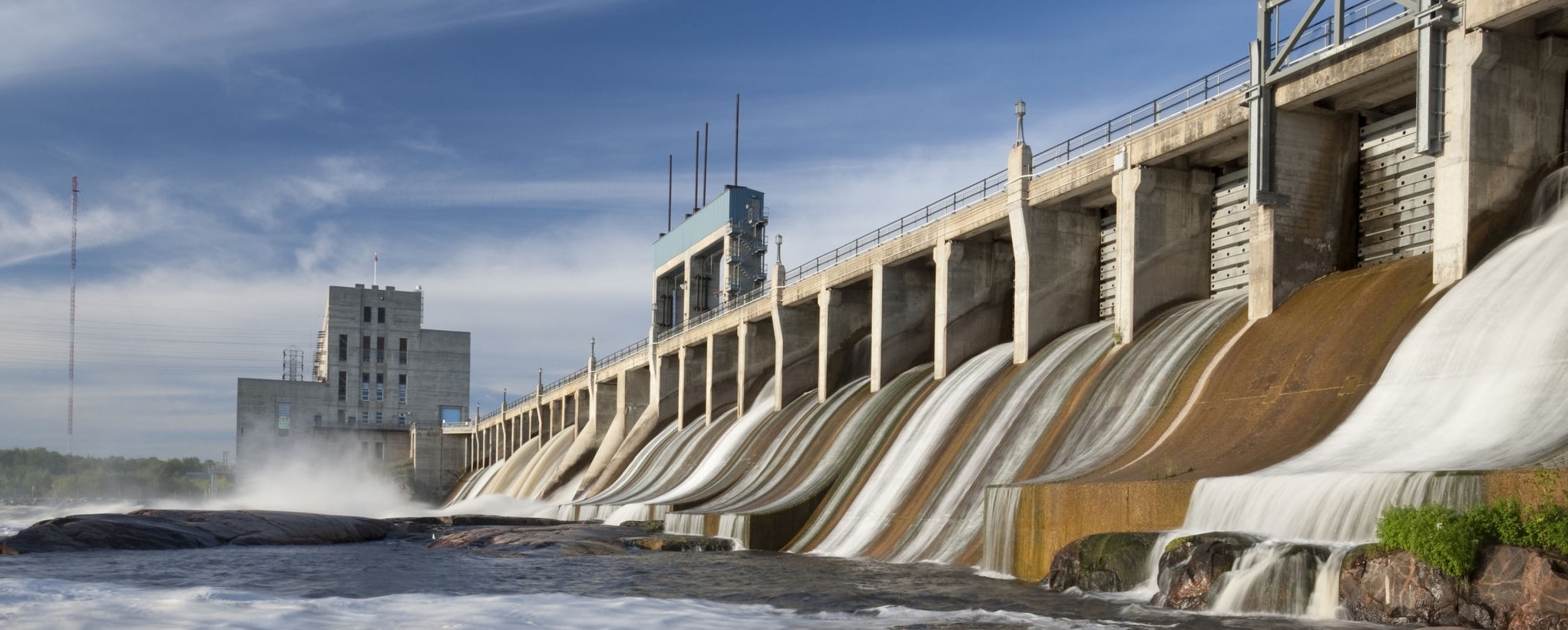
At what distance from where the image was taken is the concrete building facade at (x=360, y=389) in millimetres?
123938

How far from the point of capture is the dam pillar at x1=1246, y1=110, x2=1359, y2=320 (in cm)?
2469

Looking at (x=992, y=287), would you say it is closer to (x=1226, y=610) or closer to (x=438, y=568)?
(x=438, y=568)

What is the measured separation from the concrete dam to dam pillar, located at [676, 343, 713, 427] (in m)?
16.9

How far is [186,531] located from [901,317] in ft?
65.2

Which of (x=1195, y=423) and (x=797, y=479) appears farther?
(x=797, y=479)

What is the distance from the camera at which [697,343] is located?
200ft

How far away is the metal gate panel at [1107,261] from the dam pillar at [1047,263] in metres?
0.13

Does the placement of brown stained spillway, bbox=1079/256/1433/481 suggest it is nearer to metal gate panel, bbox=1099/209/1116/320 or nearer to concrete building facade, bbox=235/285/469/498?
metal gate panel, bbox=1099/209/1116/320

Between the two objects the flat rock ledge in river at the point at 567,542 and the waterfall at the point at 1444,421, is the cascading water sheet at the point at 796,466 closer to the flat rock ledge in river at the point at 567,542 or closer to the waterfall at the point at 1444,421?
the flat rock ledge in river at the point at 567,542

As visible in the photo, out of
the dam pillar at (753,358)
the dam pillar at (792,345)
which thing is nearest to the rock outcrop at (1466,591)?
the dam pillar at (792,345)

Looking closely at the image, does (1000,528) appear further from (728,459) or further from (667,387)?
(667,387)

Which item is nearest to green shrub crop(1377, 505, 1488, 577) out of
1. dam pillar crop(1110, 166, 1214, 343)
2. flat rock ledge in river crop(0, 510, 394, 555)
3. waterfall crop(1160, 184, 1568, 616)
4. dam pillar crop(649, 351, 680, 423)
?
waterfall crop(1160, 184, 1568, 616)

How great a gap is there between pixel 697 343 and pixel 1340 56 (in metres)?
39.6

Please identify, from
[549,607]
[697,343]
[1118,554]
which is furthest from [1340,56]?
[697,343]
